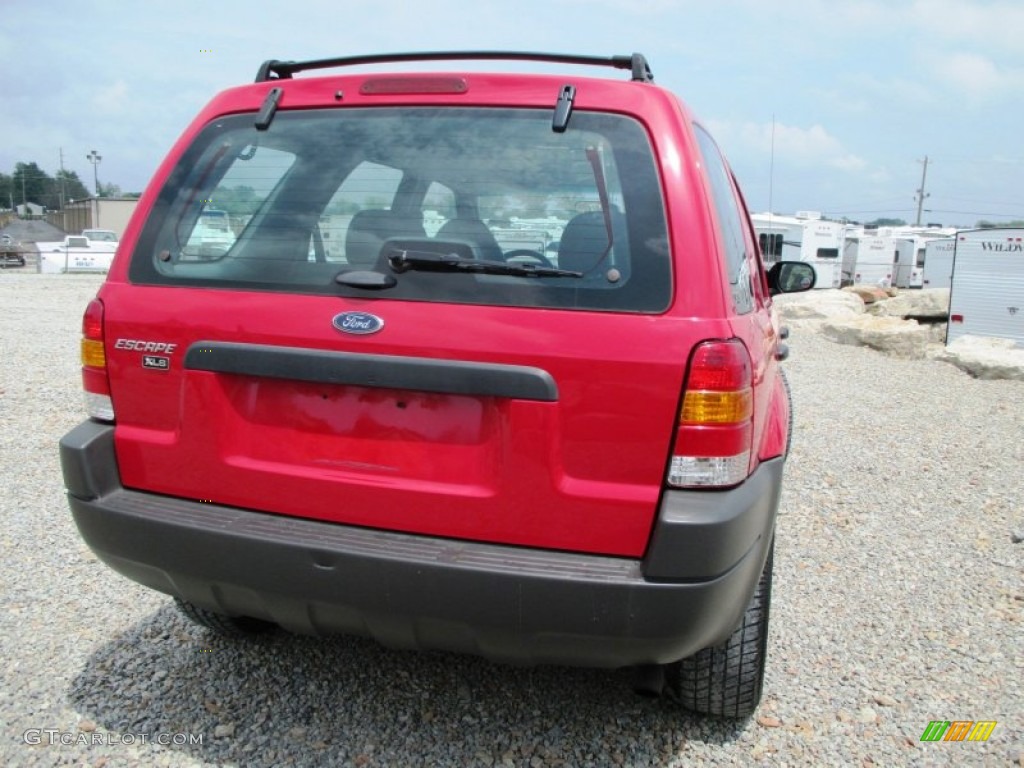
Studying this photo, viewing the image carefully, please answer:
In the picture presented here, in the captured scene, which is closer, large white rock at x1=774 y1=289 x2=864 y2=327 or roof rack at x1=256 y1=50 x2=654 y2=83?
roof rack at x1=256 y1=50 x2=654 y2=83

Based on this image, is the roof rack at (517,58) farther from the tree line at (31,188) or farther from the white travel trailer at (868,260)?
the tree line at (31,188)

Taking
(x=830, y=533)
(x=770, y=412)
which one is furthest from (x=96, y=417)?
(x=830, y=533)

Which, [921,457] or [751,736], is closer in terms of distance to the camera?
[751,736]

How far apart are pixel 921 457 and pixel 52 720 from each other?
630 cm

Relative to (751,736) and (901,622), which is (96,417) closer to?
(751,736)

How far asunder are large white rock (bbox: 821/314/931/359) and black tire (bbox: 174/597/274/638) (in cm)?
1393

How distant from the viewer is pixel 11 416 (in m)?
6.71

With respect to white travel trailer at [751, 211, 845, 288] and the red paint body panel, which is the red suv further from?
white travel trailer at [751, 211, 845, 288]

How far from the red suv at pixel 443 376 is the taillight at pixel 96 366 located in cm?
1

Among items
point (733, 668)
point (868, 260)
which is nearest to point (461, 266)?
point (733, 668)

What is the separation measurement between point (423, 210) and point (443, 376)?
1.68 ft

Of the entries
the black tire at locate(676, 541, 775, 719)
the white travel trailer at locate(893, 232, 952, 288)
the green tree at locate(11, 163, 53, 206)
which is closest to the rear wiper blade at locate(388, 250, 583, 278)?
the black tire at locate(676, 541, 775, 719)

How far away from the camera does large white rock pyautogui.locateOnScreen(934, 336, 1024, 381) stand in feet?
39.7

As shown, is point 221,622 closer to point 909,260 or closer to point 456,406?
point 456,406
